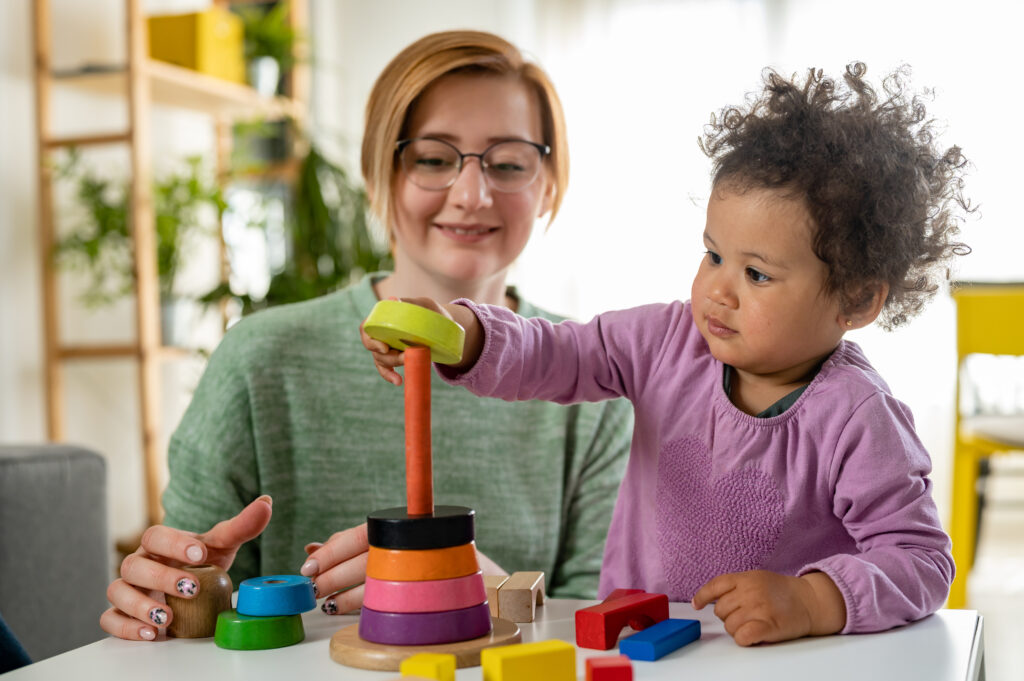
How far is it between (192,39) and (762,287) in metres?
2.57

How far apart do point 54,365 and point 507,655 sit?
245 centimetres

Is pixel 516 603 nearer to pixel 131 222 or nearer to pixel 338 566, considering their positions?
pixel 338 566

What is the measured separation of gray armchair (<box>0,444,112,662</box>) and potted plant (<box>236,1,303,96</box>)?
1872mm

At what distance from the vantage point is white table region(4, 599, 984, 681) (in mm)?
631

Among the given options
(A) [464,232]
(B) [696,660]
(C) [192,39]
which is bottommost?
(B) [696,660]

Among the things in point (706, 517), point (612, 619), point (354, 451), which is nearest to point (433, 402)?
point (354, 451)

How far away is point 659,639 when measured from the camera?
67 centimetres

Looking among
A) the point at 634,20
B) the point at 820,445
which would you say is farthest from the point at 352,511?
the point at 634,20

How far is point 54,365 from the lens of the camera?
2713mm

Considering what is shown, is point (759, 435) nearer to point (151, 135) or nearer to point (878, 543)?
point (878, 543)

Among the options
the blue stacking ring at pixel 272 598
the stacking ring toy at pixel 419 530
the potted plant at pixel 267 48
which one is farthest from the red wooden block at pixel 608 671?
the potted plant at pixel 267 48

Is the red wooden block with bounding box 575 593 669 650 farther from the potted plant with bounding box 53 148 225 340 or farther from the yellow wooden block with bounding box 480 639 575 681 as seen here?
the potted plant with bounding box 53 148 225 340

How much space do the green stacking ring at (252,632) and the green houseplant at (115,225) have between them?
217cm

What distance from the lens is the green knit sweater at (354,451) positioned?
120 cm
